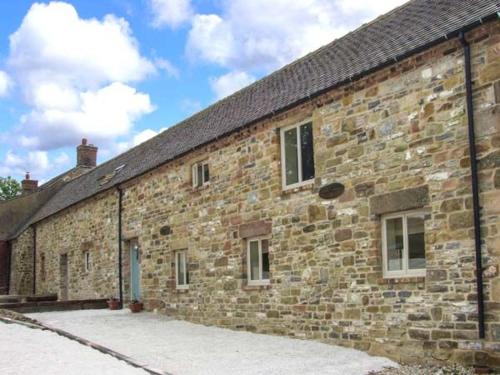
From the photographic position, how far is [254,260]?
13.8 metres

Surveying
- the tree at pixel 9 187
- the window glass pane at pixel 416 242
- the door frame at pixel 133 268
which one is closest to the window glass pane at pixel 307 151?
the window glass pane at pixel 416 242

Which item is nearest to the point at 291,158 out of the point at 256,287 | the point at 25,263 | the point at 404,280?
the point at 256,287

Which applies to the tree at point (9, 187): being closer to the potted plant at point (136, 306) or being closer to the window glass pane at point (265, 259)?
the potted plant at point (136, 306)

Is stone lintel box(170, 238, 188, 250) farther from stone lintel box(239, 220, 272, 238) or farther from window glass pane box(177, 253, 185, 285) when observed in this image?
stone lintel box(239, 220, 272, 238)

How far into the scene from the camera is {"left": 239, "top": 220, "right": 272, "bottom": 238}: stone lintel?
42.8ft

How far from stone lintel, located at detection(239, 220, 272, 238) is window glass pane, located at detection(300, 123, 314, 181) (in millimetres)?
1420

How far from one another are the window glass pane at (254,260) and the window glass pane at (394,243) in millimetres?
4017

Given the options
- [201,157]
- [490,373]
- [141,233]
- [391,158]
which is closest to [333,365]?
[490,373]

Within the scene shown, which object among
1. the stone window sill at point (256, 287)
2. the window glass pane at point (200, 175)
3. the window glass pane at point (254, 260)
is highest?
the window glass pane at point (200, 175)

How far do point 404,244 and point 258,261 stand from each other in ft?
14.2

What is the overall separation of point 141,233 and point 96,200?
4.38 meters

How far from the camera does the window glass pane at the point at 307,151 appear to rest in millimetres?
12188

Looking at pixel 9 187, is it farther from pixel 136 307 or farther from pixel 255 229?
pixel 255 229

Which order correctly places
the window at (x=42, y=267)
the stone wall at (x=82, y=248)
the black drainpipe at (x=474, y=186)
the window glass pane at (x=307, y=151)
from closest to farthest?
Result: the black drainpipe at (x=474, y=186)
the window glass pane at (x=307, y=151)
the stone wall at (x=82, y=248)
the window at (x=42, y=267)
